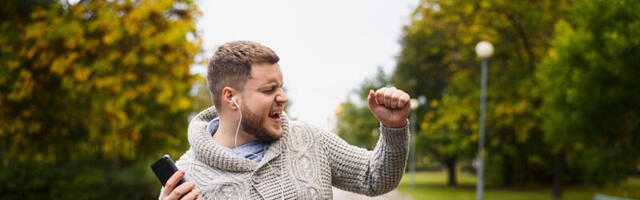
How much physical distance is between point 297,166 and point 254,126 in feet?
0.71

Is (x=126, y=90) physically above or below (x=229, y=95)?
above

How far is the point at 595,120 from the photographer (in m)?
10.2

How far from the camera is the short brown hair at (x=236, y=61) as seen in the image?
6.27ft

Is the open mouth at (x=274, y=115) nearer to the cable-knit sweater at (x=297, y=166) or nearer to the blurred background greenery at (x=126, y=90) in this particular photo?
the cable-knit sweater at (x=297, y=166)

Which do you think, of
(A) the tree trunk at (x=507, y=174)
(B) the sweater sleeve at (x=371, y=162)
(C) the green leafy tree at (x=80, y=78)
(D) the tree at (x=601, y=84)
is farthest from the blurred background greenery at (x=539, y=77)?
(B) the sweater sleeve at (x=371, y=162)

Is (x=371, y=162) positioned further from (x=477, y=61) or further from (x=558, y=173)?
(x=558, y=173)

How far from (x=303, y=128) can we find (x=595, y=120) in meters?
9.43

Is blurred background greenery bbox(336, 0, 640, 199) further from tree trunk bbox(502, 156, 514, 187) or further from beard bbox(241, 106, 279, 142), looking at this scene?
beard bbox(241, 106, 279, 142)

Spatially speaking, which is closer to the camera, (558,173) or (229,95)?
(229,95)

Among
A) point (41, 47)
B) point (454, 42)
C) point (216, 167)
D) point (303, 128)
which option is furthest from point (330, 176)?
point (454, 42)

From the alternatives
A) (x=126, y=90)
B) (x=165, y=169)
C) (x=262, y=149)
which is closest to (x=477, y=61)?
(x=126, y=90)

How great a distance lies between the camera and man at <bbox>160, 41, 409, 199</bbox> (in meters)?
1.91

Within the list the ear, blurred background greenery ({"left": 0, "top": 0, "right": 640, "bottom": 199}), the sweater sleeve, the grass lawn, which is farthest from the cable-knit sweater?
the grass lawn

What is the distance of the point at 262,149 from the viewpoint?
2.09m
